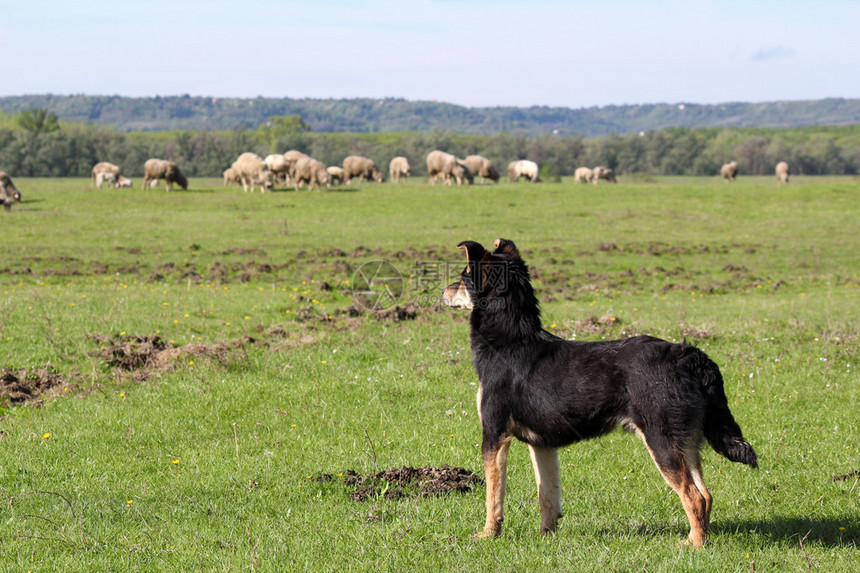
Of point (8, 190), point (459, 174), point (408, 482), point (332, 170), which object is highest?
point (459, 174)

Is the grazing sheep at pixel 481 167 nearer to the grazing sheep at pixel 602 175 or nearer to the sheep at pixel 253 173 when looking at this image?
the grazing sheep at pixel 602 175

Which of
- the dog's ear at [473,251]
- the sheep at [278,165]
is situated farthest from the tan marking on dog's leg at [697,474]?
the sheep at [278,165]

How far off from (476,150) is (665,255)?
9460cm

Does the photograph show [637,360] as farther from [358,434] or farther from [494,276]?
[358,434]

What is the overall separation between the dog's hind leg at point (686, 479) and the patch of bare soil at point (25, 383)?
843 centimetres

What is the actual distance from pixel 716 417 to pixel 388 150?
115727 millimetres

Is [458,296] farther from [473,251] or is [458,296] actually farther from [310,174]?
[310,174]

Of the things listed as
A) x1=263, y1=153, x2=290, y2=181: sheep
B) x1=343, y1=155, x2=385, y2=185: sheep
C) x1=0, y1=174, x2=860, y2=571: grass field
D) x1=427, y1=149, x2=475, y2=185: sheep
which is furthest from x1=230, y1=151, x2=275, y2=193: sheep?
x1=0, y1=174, x2=860, y2=571: grass field

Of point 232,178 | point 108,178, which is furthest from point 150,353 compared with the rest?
point 108,178

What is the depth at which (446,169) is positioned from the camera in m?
62.9

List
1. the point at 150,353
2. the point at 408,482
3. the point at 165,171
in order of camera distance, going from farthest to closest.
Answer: the point at 165,171
the point at 150,353
the point at 408,482

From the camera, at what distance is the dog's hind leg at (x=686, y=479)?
5133 millimetres

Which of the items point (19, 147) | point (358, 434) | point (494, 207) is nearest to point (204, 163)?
point (19, 147)

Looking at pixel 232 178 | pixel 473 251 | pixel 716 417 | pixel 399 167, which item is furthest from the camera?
pixel 399 167
